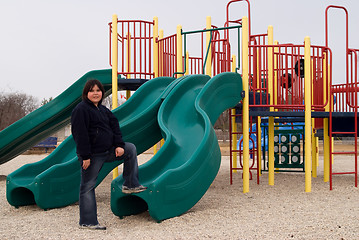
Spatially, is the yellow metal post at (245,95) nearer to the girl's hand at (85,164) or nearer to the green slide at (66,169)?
the green slide at (66,169)

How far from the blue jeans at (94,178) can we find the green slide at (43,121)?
448 centimetres

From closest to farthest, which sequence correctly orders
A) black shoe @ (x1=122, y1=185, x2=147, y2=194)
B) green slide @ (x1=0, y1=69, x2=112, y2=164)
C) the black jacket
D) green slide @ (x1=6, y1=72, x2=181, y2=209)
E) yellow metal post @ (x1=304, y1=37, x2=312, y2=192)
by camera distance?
the black jacket → black shoe @ (x1=122, y1=185, x2=147, y2=194) → green slide @ (x1=6, y1=72, x2=181, y2=209) → yellow metal post @ (x1=304, y1=37, x2=312, y2=192) → green slide @ (x1=0, y1=69, x2=112, y2=164)

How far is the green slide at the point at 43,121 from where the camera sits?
28.3 ft

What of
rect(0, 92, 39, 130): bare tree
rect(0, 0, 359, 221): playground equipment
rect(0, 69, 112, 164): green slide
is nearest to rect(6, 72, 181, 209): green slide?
rect(0, 0, 359, 221): playground equipment

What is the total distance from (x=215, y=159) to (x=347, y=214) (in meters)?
1.89

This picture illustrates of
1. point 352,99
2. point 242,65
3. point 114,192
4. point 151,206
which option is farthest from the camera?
point 352,99

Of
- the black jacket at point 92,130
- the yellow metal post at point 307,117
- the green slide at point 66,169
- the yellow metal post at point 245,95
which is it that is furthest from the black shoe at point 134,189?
the yellow metal post at point 307,117

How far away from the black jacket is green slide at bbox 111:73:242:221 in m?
0.71

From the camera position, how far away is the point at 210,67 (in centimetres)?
918

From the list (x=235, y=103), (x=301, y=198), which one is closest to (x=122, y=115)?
(x=235, y=103)

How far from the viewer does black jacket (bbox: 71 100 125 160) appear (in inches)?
175

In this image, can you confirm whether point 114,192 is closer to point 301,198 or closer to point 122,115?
point 122,115

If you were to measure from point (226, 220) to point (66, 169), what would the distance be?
254 centimetres

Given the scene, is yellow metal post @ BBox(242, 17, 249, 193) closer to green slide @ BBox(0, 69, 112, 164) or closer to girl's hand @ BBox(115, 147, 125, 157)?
girl's hand @ BBox(115, 147, 125, 157)
